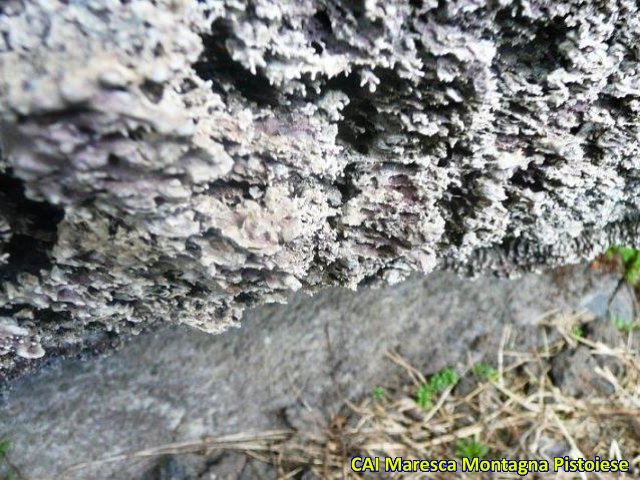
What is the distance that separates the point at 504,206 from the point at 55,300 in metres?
0.58

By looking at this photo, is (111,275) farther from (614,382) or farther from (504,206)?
(614,382)

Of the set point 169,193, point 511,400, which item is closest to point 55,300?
point 169,193

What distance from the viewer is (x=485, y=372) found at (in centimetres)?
140

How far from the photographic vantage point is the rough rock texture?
1.45 ft

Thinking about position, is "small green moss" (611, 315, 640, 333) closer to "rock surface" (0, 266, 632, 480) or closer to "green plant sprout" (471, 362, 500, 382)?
"rock surface" (0, 266, 632, 480)

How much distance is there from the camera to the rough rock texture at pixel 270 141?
17.4 inches

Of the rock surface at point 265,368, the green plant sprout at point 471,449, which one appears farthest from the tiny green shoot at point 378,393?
the green plant sprout at point 471,449

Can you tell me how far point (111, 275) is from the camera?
2.09 feet

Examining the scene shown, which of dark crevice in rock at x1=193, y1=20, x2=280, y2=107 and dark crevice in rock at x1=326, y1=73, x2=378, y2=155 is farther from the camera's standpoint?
dark crevice in rock at x1=326, y1=73, x2=378, y2=155

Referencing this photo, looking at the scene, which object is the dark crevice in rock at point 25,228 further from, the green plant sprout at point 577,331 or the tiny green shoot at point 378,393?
the green plant sprout at point 577,331

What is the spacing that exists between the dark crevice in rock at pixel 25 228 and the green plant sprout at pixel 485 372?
40.4 inches

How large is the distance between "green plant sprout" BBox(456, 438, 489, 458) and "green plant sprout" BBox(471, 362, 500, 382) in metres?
0.14

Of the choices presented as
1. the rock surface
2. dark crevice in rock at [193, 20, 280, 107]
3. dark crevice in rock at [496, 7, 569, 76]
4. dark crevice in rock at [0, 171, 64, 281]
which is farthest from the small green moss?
dark crevice in rock at [0, 171, 64, 281]

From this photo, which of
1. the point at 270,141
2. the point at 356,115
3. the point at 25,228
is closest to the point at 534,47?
the point at 356,115
